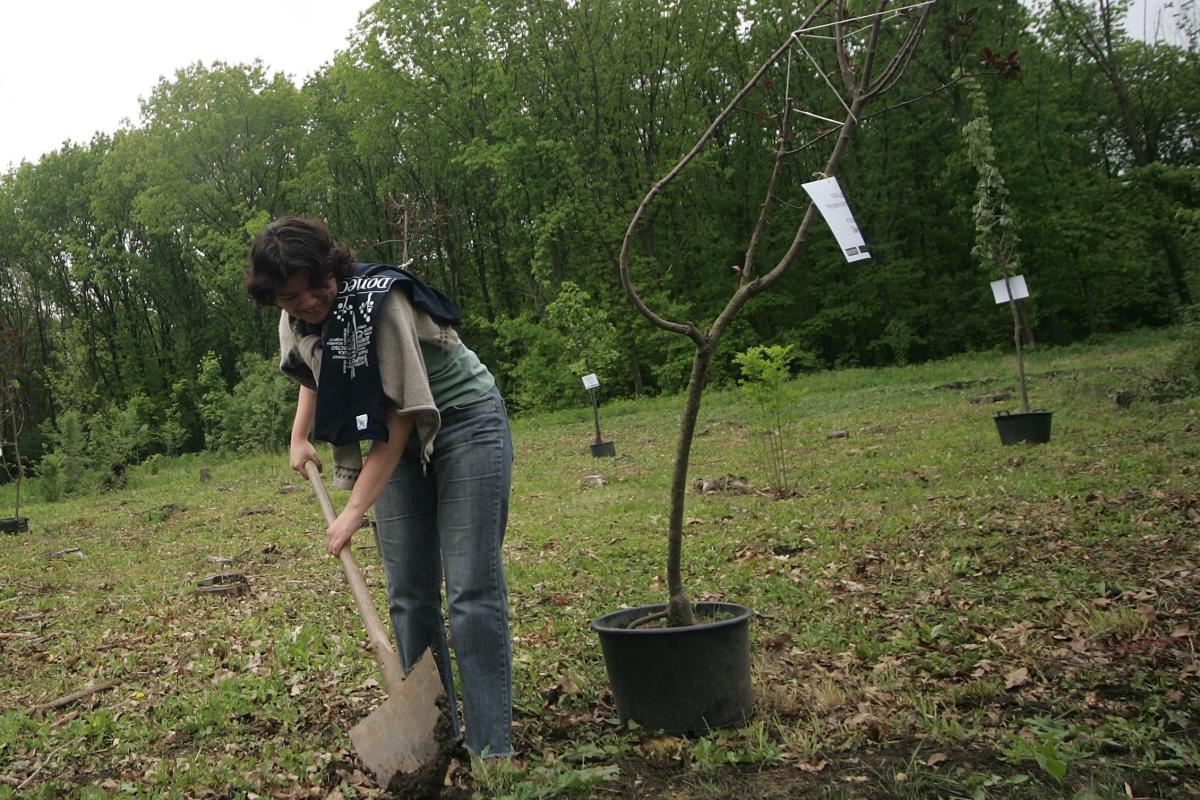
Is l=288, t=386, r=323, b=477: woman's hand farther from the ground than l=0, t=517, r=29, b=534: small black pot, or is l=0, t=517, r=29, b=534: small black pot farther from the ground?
l=288, t=386, r=323, b=477: woman's hand

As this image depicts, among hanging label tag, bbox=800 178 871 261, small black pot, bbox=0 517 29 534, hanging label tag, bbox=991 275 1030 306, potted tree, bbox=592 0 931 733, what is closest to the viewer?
hanging label tag, bbox=800 178 871 261

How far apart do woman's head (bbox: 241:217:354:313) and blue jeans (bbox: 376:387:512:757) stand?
1.81 ft

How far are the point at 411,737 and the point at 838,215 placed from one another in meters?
2.03

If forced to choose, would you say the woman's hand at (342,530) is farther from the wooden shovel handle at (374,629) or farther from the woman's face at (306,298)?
the woman's face at (306,298)

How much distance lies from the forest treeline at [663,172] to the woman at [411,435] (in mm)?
22533

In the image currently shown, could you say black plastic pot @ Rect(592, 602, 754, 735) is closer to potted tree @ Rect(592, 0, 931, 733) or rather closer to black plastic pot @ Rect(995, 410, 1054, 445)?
potted tree @ Rect(592, 0, 931, 733)

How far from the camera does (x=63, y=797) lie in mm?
2990

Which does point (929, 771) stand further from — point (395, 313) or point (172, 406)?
point (172, 406)

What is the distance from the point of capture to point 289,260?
246 centimetres

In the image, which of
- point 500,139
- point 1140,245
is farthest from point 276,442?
point 1140,245

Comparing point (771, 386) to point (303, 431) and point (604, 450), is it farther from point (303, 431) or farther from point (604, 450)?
point (303, 431)

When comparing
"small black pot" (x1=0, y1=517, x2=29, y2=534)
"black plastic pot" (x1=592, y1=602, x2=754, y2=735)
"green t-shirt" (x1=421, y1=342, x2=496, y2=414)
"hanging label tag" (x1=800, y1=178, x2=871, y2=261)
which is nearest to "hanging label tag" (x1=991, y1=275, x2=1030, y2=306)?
"hanging label tag" (x1=800, y1=178, x2=871, y2=261)

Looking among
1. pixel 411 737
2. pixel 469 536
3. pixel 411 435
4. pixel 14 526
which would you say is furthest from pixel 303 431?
pixel 14 526

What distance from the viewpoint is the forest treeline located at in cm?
2745
